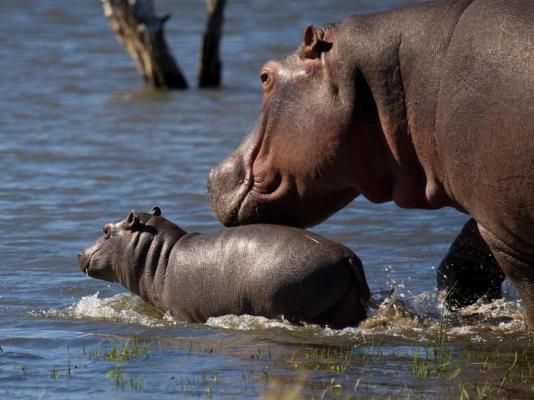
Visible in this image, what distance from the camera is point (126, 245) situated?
708 centimetres

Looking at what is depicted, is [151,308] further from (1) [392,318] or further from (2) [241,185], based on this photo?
(1) [392,318]

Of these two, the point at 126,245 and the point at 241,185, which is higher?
the point at 241,185

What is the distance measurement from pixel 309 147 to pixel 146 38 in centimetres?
919

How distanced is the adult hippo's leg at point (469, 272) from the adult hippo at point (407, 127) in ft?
0.12

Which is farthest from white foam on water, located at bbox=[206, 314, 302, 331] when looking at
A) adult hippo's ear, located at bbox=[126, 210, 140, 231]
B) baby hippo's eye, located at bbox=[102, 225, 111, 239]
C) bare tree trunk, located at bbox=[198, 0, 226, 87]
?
bare tree trunk, located at bbox=[198, 0, 226, 87]

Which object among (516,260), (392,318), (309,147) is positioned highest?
(309,147)

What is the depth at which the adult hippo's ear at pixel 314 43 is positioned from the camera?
20.0 feet

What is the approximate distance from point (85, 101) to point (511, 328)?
868 centimetres

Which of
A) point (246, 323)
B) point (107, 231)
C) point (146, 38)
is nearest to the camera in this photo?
point (246, 323)

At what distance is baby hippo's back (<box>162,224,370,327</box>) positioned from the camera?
6.23m

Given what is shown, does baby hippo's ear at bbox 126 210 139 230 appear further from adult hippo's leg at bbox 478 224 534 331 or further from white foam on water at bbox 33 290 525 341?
adult hippo's leg at bbox 478 224 534 331

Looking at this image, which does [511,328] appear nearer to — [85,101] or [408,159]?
[408,159]

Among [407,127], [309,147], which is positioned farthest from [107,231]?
[407,127]

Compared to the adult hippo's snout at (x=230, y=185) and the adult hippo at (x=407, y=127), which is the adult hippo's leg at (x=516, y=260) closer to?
the adult hippo at (x=407, y=127)
